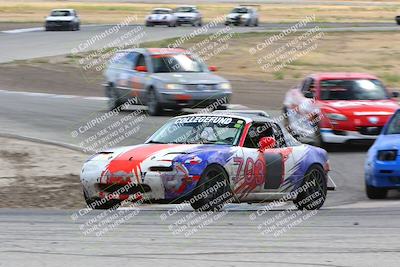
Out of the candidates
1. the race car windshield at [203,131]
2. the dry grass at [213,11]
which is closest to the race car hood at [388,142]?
the race car windshield at [203,131]

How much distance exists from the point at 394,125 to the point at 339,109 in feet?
12.9

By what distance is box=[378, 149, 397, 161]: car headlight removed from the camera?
46.7 ft

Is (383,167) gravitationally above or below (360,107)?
above

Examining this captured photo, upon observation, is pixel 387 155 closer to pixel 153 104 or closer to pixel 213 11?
pixel 153 104

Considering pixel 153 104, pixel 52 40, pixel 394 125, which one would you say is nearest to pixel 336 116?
pixel 394 125

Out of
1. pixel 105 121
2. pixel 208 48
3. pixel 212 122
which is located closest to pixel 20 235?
pixel 212 122

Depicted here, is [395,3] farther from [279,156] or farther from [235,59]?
[279,156]

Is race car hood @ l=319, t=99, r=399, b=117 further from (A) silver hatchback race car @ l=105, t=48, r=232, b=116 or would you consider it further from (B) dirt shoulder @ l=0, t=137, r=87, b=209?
(B) dirt shoulder @ l=0, t=137, r=87, b=209

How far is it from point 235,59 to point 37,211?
1195 inches

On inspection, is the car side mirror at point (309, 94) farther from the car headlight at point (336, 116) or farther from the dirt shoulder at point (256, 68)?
the dirt shoulder at point (256, 68)

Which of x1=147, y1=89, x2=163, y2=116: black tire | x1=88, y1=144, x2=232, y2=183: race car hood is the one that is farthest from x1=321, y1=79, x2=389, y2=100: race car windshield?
x1=88, y1=144, x2=232, y2=183: race car hood

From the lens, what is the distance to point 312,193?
13031 millimetres

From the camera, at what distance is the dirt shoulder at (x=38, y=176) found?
44.3 ft

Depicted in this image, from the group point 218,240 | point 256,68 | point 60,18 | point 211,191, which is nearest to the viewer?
point 218,240
